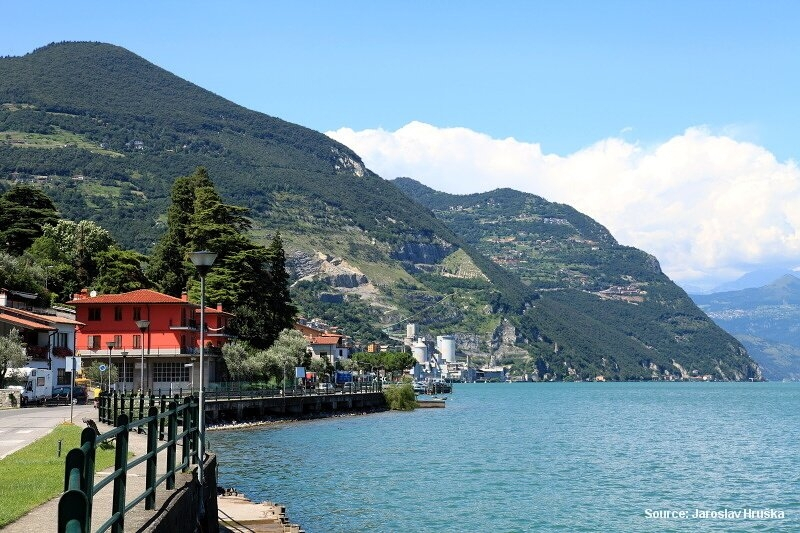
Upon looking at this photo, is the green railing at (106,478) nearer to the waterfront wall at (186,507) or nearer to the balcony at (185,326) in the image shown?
the waterfront wall at (186,507)

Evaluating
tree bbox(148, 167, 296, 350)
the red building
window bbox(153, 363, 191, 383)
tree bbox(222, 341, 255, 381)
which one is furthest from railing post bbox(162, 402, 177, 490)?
tree bbox(222, 341, 255, 381)

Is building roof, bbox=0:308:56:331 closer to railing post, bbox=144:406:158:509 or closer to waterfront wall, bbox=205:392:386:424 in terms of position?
waterfront wall, bbox=205:392:386:424

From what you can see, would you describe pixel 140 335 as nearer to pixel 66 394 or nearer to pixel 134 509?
pixel 66 394

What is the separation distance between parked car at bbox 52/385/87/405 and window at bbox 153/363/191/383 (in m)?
13.3

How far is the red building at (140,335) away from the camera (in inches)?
3364

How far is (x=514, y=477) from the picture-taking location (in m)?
45.8

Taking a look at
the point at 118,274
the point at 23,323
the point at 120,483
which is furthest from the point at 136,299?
the point at 120,483

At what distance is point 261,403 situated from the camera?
264 feet

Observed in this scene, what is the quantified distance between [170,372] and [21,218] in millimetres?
39147

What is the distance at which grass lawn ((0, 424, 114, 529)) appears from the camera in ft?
52.2

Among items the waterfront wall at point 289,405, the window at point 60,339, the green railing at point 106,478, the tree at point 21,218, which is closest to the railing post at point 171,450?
the green railing at point 106,478

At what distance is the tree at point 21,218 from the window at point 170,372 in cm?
3123

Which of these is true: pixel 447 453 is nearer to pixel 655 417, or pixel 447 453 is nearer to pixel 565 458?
pixel 565 458

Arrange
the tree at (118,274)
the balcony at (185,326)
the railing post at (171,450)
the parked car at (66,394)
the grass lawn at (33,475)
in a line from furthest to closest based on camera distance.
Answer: the tree at (118,274), the balcony at (185,326), the parked car at (66,394), the railing post at (171,450), the grass lawn at (33,475)
